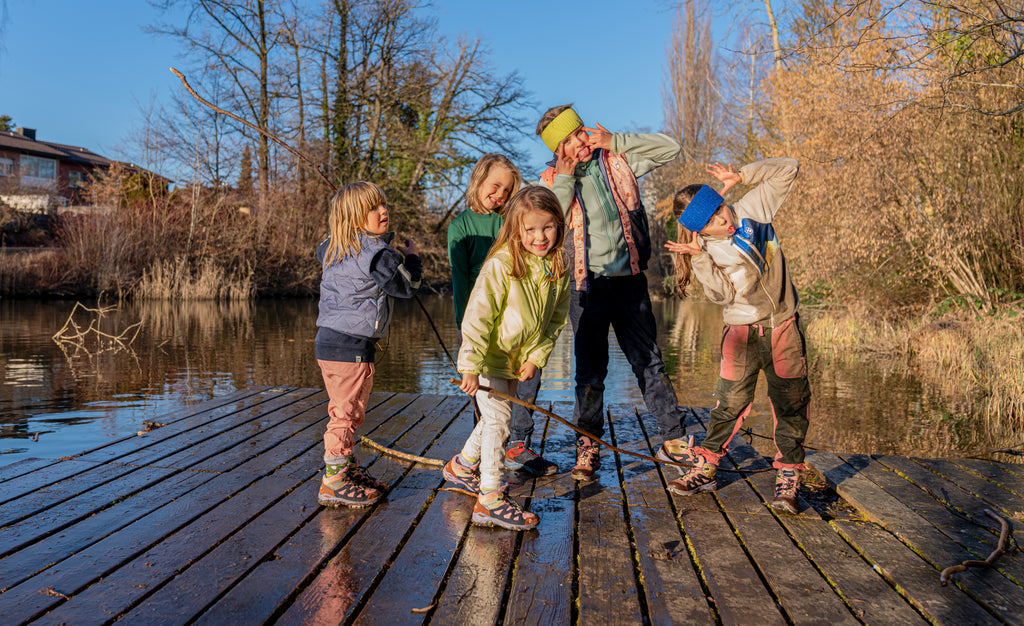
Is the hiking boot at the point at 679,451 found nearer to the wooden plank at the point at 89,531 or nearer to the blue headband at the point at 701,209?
the blue headband at the point at 701,209

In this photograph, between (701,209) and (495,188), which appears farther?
(495,188)

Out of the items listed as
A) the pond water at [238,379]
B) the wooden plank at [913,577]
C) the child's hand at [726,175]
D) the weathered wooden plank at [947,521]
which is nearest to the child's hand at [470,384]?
the child's hand at [726,175]

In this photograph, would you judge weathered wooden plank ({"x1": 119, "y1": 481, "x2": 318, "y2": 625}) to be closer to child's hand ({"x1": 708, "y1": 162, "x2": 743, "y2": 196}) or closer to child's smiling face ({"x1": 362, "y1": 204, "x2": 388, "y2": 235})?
child's smiling face ({"x1": 362, "y1": 204, "x2": 388, "y2": 235})

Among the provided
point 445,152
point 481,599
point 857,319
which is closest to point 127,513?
point 481,599

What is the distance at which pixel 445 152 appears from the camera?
78.6 ft

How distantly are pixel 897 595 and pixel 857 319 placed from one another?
1092 centimetres

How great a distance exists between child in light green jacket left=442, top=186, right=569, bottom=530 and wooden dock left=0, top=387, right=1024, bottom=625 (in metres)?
0.19

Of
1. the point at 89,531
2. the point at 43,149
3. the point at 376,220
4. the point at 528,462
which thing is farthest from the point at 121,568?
the point at 43,149

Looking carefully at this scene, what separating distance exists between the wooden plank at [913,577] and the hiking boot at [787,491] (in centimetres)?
18

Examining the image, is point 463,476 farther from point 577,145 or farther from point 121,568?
point 577,145

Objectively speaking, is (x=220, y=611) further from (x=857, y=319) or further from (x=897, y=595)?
(x=857, y=319)

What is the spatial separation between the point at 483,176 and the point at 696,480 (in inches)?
69.8

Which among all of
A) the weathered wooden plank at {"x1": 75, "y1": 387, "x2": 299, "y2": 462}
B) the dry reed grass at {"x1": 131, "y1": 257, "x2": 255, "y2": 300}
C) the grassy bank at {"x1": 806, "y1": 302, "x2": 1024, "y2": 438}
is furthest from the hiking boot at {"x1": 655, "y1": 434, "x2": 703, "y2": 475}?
the dry reed grass at {"x1": 131, "y1": 257, "x2": 255, "y2": 300}

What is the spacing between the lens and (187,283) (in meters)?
19.6
